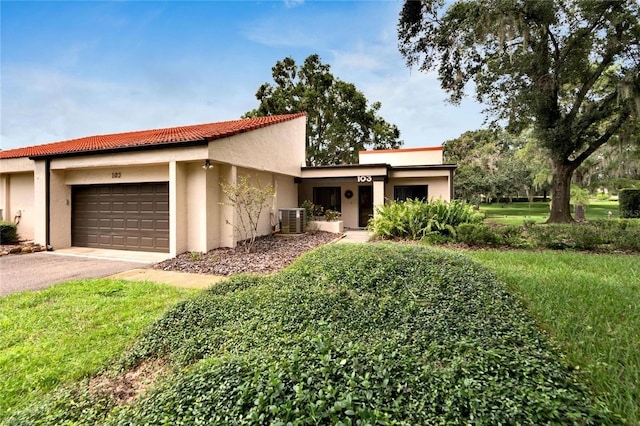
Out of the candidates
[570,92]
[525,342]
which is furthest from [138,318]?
[570,92]

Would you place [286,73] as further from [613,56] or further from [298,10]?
[613,56]

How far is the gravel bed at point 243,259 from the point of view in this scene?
271 inches

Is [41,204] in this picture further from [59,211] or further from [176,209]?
[176,209]

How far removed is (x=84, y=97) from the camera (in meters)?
13.3

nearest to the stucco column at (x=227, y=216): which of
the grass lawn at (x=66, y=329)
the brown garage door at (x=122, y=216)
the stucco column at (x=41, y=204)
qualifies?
the brown garage door at (x=122, y=216)

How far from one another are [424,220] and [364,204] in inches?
249

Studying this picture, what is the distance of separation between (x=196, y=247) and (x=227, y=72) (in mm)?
8522

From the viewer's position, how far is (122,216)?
31.7ft

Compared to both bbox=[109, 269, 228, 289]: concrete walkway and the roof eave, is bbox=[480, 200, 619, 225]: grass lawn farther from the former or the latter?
the roof eave

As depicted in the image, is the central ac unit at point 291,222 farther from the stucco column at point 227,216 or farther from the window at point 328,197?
the window at point 328,197

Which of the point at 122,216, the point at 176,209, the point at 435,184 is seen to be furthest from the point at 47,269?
the point at 435,184

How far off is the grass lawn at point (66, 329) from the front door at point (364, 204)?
38.5ft

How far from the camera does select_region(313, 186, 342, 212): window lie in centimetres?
1620

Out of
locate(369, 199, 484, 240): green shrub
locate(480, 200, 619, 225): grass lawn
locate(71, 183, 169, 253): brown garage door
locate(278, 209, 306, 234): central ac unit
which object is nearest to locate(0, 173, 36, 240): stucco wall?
locate(71, 183, 169, 253): brown garage door
